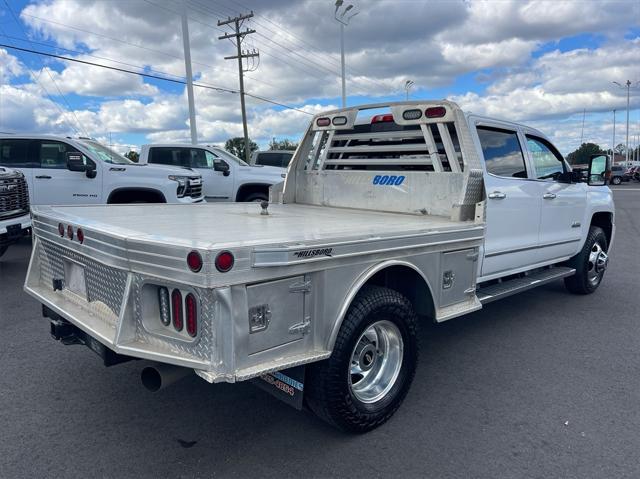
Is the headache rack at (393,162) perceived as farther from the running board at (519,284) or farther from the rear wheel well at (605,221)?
the rear wheel well at (605,221)

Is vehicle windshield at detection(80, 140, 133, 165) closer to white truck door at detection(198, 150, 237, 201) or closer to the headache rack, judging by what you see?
white truck door at detection(198, 150, 237, 201)

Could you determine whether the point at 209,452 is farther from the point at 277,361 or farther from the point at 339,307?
the point at 339,307

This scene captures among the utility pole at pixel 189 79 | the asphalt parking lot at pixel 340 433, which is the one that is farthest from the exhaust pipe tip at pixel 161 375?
the utility pole at pixel 189 79

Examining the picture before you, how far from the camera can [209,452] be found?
2984 millimetres

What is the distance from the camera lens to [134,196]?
9.42 m

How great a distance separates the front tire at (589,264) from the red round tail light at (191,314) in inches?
216

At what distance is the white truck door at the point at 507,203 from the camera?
4410 millimetres

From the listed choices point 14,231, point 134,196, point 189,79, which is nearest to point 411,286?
point 14,231

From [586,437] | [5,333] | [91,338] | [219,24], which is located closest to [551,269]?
[586,437]

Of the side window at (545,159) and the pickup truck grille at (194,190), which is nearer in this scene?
the side window at (545,159)

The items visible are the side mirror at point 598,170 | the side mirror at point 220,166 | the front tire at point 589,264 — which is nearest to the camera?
the side mirror at point 598,170

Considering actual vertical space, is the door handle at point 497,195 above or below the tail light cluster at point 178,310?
above

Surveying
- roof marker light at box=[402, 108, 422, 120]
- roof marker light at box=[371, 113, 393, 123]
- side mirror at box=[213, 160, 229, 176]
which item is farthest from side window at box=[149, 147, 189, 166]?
roof marker light at box=[402, 108, 422, 120]

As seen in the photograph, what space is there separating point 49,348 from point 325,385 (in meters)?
3.00
